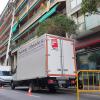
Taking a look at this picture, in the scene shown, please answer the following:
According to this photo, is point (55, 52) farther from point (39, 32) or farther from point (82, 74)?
point (39, 32)

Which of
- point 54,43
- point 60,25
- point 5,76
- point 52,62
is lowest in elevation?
point 5,76

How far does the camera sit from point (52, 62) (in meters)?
20.6

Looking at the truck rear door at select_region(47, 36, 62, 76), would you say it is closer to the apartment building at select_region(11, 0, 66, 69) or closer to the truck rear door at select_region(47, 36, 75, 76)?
the truck rear door at select_region(47, 36, 75, 76)

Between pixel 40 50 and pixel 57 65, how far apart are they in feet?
4.99

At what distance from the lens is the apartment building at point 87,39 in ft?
92.7

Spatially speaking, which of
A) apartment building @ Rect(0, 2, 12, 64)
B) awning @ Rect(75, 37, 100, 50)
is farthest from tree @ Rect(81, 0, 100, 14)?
apartment building @ Rect(0, 2, 12, 64)

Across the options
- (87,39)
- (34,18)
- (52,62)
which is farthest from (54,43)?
(34,18)

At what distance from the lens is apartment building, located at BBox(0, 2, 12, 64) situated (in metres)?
72.0

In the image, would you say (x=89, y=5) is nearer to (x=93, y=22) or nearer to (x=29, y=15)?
(x=93, y=22)

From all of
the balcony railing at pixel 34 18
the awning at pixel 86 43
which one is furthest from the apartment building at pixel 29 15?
the awning at pixel 86 43

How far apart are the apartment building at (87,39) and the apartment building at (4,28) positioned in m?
39.7

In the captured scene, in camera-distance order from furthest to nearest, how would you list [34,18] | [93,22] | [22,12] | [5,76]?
[22,12], [34,18], [5,76], [93,22]

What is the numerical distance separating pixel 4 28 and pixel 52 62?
59.2 m

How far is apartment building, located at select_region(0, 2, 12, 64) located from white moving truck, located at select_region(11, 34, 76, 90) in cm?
4887
